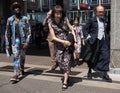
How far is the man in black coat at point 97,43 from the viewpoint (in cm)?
839

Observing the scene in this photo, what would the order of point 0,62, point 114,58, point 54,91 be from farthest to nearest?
point 0,62
point 114,58
point 54,91

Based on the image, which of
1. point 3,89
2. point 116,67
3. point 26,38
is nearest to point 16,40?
point 26,38

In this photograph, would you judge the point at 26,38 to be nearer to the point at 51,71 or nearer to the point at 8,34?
the point at 8,34

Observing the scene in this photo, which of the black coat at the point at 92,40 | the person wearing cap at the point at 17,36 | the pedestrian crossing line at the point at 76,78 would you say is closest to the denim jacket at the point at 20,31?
the person wearing cap at the point at 17,36

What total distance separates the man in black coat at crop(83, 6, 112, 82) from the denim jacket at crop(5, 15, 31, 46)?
4.72 ft

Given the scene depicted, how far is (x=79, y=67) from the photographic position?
10648 millimetres

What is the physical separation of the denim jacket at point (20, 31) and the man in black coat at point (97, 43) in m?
1.44

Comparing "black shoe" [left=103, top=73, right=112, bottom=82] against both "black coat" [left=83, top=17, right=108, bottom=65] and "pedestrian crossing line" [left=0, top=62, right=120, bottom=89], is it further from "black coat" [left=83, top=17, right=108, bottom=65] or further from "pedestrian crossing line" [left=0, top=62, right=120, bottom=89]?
"black coat" [left=83, top=17, right=108, bottom=65]

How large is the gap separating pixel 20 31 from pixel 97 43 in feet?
6.14

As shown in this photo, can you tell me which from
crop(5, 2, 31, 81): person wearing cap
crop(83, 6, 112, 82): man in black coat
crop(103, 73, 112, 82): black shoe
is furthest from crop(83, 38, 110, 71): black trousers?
crop(5, 2, 31, 81): person wearing cap

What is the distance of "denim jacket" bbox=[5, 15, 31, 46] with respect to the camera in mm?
8734

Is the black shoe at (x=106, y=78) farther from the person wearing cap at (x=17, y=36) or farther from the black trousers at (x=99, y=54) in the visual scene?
the person wearing cap at (x=17, y=36)

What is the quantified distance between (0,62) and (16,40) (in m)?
3.42

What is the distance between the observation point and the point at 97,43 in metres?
8.45
